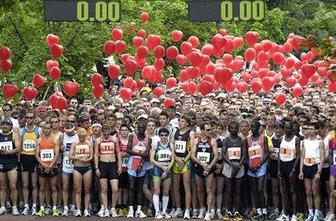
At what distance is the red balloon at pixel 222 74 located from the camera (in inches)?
916

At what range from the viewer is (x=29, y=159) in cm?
1536

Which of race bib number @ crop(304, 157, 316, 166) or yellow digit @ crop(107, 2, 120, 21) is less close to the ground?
yellow digit @ crop(107, 2, 120, 21)

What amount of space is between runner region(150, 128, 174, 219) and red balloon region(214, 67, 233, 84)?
827 centimetres

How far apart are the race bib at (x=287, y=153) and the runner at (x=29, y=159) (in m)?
4.34

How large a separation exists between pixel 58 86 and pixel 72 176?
7106mm

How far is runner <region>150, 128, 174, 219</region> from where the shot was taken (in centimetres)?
1519

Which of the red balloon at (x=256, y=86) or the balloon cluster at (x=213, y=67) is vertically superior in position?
the balloon cluster at (x=213, y=67)

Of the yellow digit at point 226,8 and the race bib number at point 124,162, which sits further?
the race bib number at point 124,162

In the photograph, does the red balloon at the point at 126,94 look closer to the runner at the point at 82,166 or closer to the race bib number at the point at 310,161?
the runner at the point at 82,166

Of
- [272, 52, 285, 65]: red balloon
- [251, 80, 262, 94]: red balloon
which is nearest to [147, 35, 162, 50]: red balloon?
[251, 80, 262, 94]: red balloon

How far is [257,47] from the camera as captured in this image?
89.8 feet

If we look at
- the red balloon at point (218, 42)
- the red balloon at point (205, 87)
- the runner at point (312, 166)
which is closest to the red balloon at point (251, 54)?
the red balloon at point (218, 42)

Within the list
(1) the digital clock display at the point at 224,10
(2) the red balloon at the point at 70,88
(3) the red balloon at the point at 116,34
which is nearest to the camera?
(1) the digital clock display at the point at 224,10

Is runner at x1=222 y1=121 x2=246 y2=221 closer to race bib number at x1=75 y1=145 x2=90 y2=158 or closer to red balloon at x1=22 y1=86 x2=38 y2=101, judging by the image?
race bib number at x1=75 y1=145 x2=90 y2=158
